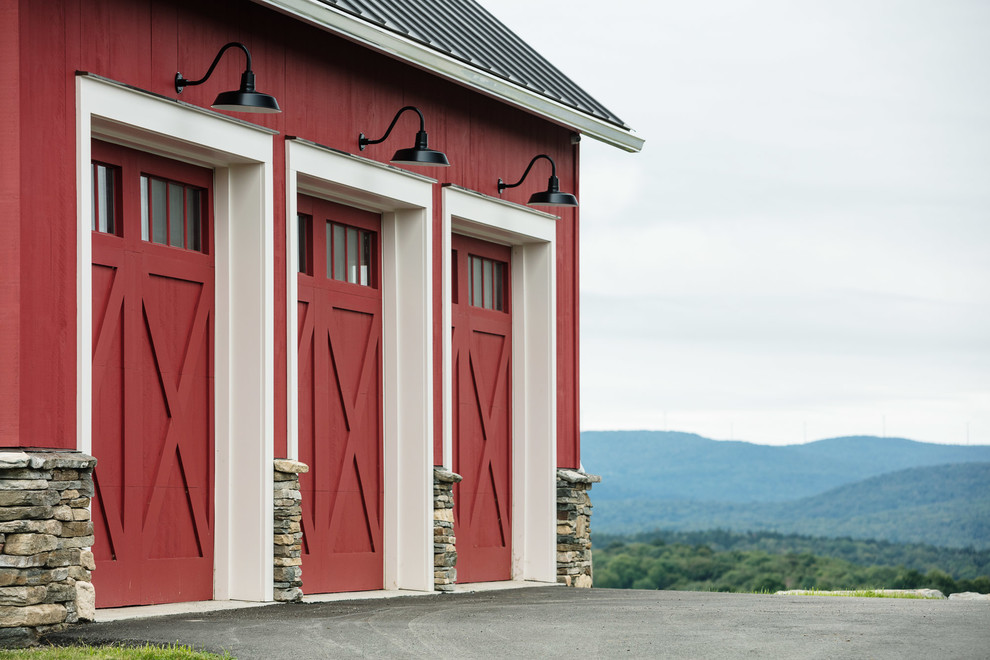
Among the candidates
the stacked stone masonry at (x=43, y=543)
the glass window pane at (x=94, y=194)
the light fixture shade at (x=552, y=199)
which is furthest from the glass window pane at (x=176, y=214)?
the light fixture shade at (x=552, y=199)

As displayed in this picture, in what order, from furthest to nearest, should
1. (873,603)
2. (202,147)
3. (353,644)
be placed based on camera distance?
(873,603), (202,147), (353,644)

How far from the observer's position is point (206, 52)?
13500mm

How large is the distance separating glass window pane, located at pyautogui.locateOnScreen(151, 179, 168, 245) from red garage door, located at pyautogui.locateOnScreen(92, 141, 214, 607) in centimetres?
1

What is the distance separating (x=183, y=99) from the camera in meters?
13.2

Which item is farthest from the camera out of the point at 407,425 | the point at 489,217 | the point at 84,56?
the point at 489,217

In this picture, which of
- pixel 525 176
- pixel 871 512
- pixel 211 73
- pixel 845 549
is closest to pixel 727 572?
pixel 845 549

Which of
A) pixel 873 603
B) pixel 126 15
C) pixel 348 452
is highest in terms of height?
pixel 126 15

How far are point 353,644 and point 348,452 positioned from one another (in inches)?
210

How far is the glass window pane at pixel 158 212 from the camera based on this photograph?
1328cm

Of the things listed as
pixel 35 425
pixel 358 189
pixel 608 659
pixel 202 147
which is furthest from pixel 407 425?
pixel 608 659

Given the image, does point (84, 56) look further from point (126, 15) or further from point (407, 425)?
point (407, 425)

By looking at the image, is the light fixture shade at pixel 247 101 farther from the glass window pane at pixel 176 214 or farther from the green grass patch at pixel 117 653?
the green grass patch at pixel 117 653

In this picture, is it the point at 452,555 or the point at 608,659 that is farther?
the point at 452,555

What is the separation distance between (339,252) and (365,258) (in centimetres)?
56
